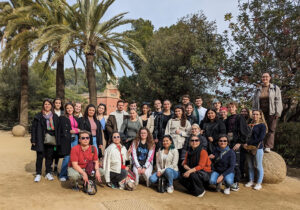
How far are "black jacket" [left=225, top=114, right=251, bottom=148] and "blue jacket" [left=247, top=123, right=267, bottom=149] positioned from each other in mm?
109

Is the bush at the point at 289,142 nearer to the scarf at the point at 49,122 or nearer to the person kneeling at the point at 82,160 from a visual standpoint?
the person kneeling at the point at 82,160

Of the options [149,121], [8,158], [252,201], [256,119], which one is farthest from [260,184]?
[8,158]

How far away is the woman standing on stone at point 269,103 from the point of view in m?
6.24

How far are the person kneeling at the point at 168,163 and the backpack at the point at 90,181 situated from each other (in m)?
1.21

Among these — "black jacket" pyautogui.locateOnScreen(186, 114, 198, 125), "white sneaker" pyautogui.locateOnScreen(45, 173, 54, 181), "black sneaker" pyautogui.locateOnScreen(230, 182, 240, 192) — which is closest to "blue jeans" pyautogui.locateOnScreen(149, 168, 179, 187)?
"black sneaker" pyautogui.locateOnScreen(230, 182, 240, 192)

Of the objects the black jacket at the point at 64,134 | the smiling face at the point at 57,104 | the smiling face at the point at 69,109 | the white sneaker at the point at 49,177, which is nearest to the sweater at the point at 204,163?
the black jacket at the point at 64,134

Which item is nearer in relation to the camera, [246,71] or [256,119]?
[256,119]

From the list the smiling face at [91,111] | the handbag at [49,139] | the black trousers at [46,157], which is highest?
Answer: the smiling face at [91,111]

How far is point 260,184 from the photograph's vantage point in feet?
18.9

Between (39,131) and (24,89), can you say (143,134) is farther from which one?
(24,89)

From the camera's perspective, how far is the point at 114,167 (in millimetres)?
5316

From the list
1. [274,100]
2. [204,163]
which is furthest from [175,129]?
[274,100]

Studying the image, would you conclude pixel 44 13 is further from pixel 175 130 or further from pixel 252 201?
pixel 252 201

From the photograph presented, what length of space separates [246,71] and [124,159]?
21.1 feet
